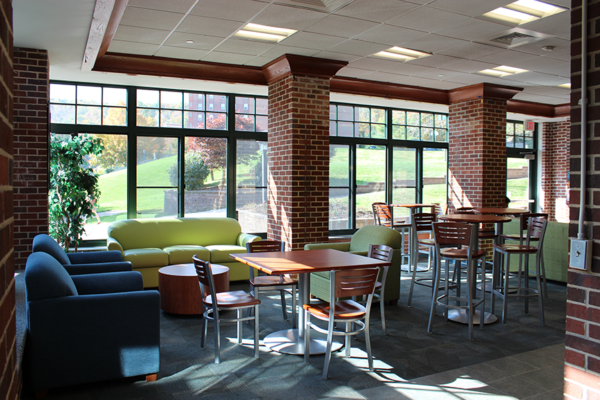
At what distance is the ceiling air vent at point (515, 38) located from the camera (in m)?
5.41

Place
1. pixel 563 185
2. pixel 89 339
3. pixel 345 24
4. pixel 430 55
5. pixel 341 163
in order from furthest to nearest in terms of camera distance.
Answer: pixel 563 185 < pixel 341 163 < pixel 430 55 < pixel 345 24 < pixel 89 339

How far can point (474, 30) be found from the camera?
17.6 ft

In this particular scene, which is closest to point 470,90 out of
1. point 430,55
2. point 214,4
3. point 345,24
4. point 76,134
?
point 430,55

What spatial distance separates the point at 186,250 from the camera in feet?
20.9

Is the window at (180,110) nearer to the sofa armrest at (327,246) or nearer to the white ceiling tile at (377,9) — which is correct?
the sofa armrest at (327,246)

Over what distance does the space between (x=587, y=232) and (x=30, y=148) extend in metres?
5.61

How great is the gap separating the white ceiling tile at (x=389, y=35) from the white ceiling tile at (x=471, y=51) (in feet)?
2.55

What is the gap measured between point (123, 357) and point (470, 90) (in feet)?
23.7

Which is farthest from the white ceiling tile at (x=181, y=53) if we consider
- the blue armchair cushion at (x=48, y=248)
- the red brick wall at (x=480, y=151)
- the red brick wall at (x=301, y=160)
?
the red brick wall at (x=480, y=151)

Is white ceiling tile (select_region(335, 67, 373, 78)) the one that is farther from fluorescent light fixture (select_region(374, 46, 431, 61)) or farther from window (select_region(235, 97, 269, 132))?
window (select_region(235, 97, 269, 132))

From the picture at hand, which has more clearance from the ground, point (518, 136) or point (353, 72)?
point (353, 72)

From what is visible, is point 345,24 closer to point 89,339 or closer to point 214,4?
point 214,4

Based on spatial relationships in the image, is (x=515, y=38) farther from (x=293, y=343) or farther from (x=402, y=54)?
(x=293, y=343)

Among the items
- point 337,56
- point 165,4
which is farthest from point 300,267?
point 337,56
